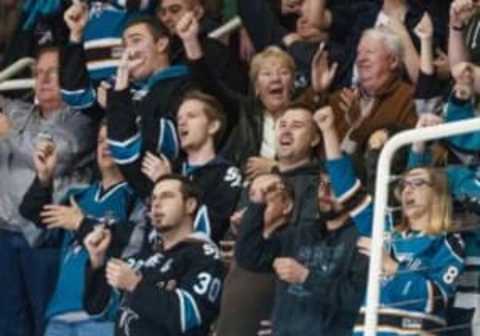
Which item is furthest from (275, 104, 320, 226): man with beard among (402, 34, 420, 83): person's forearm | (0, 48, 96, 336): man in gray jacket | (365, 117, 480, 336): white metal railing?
(0, 48, 96, 336): man in gray jacket

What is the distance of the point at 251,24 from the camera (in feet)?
41.3

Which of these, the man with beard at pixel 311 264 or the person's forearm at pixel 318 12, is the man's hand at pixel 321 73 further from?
the man with beard at pixel 311 264

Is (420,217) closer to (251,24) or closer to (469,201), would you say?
(469,201)

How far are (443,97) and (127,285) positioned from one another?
169cm

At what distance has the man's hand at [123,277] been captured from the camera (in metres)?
10.9

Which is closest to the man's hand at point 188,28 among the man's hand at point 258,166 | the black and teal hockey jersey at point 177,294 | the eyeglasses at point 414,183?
the man's hand at point 258,166

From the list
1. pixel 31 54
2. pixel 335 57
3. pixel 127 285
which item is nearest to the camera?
pixel 127 285

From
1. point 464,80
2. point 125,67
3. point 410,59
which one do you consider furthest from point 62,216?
point 464,80

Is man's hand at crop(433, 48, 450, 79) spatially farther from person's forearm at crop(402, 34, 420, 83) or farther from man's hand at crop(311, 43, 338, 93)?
man's hand at crop(311, 43, 338, 93)

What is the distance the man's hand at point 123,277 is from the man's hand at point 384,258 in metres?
1.12

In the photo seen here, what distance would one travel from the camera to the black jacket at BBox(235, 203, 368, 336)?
33.9 feet

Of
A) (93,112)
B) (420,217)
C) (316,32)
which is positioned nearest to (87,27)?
(93,112)

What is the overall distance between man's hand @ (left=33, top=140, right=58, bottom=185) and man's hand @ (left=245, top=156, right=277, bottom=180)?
4.23ft

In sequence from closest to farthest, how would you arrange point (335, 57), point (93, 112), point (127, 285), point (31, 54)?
point (127, 285)
point (335, 57)
point (93, 112)
point (31, 54)
